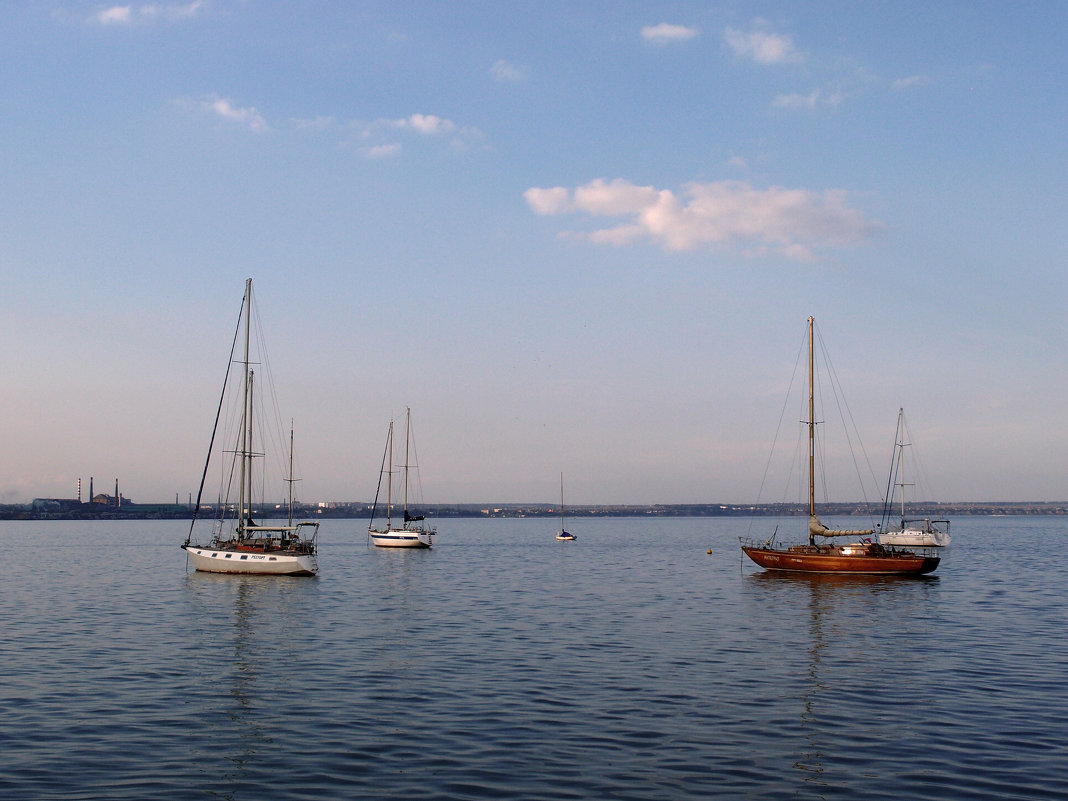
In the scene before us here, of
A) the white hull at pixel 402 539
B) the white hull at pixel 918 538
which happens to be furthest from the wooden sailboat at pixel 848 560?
the white hull at pixel 402 539

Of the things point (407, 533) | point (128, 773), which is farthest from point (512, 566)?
point (128, 773)

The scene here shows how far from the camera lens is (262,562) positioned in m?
66.5

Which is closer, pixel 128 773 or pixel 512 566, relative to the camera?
pixel 128 773

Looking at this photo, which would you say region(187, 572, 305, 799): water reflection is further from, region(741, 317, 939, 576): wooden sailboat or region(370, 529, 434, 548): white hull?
region(370, 529, 434, 548): white hull

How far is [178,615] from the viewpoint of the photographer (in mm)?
44469

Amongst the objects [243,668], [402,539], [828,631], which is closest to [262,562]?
[243,668]

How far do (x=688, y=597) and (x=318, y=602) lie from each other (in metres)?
21.3

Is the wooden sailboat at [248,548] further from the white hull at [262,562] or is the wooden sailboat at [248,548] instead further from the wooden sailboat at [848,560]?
the wooden sailboat at [848,560]

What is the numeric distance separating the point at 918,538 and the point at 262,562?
83.4 m

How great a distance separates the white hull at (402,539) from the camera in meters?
120

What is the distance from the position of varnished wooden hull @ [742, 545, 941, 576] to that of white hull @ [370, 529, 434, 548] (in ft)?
206

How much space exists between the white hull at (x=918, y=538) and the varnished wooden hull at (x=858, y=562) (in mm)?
50396

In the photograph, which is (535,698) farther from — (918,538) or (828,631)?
(918,538)

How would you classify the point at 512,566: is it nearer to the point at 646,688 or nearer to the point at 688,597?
the point at 688,597
